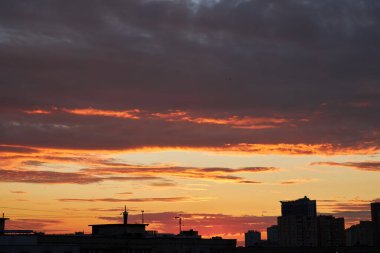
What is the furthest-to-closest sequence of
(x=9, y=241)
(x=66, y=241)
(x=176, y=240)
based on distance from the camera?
(x=176, y=240), (x=66, y=241), (x=9, y=241)

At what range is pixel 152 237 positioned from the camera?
191 m

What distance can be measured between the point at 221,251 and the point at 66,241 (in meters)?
55.3

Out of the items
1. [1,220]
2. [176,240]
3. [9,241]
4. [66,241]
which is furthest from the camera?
[176,240]

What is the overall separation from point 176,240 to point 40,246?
163ft

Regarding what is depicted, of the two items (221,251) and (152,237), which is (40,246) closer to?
(152,237)

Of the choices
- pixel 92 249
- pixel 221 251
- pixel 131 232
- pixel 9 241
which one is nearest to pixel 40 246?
pixel 9 241

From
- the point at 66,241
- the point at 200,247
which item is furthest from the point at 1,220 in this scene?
the point at 200,247

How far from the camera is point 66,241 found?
158 m

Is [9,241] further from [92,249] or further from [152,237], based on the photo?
[152,237]

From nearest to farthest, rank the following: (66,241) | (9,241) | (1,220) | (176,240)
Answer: (9,241) < (66,241) < (1,220) < (176,240)

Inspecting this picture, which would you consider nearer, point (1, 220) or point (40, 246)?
point (40, 246)

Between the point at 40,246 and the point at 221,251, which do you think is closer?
the point at 40,246

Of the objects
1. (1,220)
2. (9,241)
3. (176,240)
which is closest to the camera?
(9,241)

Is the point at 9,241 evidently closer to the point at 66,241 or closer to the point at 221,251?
the point at 66,241
